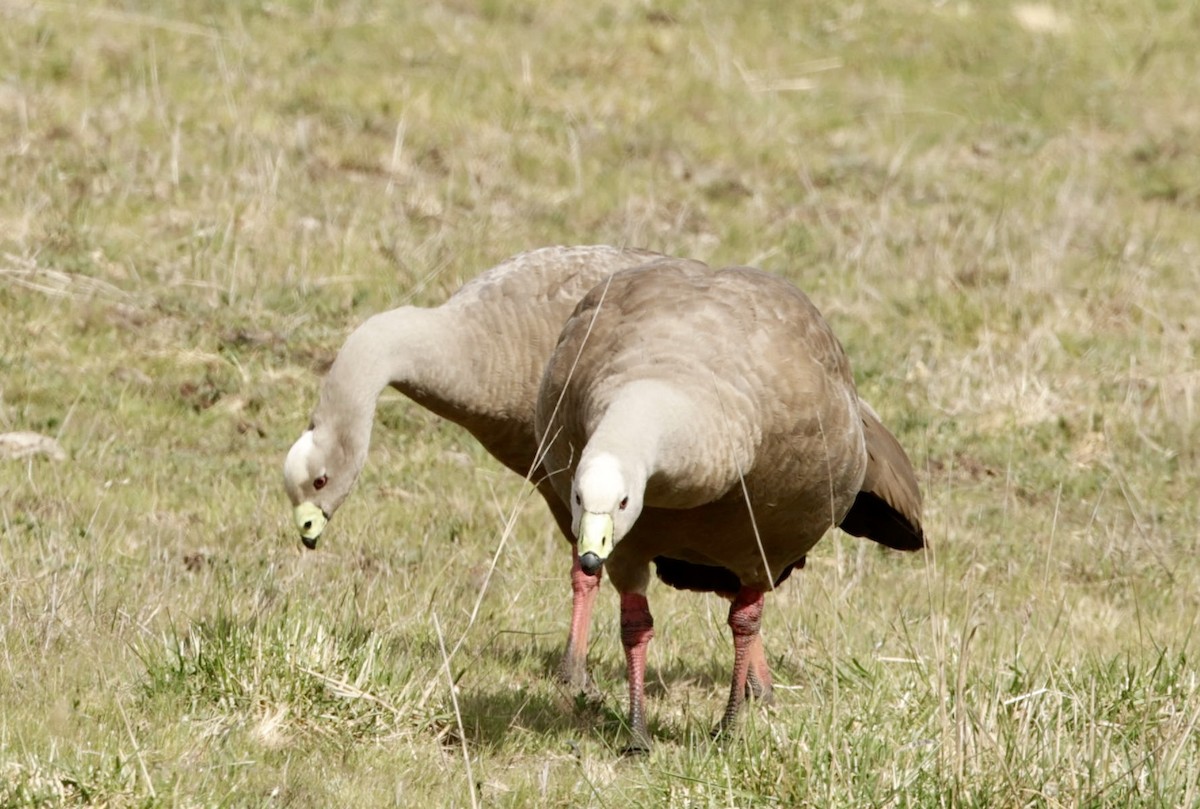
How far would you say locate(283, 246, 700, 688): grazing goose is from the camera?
6.05 m

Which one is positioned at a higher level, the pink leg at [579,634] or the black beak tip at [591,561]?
the black beak tip at [591,561]

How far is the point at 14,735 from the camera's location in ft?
14.0

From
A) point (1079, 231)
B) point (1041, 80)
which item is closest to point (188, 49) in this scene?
point (1079, 231)

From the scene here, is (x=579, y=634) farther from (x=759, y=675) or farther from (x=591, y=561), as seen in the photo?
(x=591, y=561)

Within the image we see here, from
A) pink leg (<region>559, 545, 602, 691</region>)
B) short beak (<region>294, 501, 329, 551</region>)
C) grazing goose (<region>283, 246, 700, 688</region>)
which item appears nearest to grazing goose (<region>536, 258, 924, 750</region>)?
pink leg (<region>559, 545, 602, 691</region>)

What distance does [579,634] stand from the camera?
6.21 m

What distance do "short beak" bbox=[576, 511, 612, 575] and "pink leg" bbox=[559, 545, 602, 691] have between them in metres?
1.97

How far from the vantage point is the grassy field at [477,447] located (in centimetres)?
455

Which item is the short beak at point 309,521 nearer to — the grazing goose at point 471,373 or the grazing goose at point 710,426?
the grazing goose at point 471,373

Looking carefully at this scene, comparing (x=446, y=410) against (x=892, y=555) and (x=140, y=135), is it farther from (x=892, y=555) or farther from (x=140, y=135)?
(x=140, y=135)

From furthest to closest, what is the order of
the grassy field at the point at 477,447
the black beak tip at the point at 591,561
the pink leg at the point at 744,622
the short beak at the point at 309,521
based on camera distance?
1. the short beak at the point at 309,521
2. the pink leg at the point at 744,622
3. the grassy field at the point at 477,447
4. the black beak tip at the point at 591,561

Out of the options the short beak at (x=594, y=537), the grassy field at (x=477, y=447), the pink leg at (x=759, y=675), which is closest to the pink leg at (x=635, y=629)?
the grassy field at (x=477, y=447)

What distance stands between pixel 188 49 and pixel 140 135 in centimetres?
170

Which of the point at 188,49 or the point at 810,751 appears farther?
the point at 188,49
